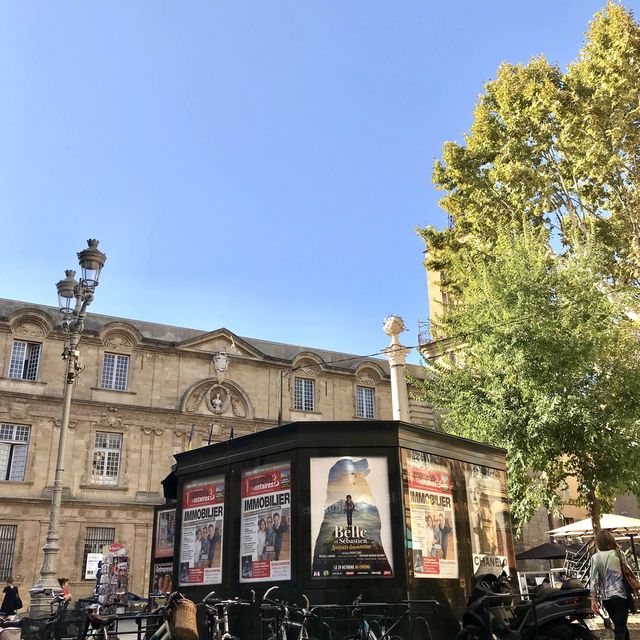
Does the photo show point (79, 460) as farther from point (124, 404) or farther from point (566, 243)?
point (566, 243)

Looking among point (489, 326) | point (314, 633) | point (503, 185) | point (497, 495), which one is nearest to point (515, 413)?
point (489, 326)

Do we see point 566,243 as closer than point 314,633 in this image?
No

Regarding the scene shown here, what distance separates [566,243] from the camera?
2247 centimetres

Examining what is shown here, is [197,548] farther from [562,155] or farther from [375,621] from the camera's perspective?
[562,155]

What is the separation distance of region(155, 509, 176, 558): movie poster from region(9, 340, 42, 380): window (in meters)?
16.5

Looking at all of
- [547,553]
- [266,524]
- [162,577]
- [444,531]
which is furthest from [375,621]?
[547,553]

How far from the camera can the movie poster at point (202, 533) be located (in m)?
8.78

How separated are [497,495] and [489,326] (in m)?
7.94

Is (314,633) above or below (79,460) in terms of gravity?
below

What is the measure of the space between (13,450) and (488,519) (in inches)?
946

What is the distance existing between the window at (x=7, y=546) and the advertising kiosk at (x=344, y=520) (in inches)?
814

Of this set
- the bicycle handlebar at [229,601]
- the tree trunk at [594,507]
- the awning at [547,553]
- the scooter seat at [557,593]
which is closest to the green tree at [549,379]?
the tree trunk at [594,507]

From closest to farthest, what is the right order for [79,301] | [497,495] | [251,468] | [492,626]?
[492,626]
[251,468]
[497,495]
[79,301]

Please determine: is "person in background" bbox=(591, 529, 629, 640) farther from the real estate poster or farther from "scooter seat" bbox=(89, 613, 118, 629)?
the real estate poster
